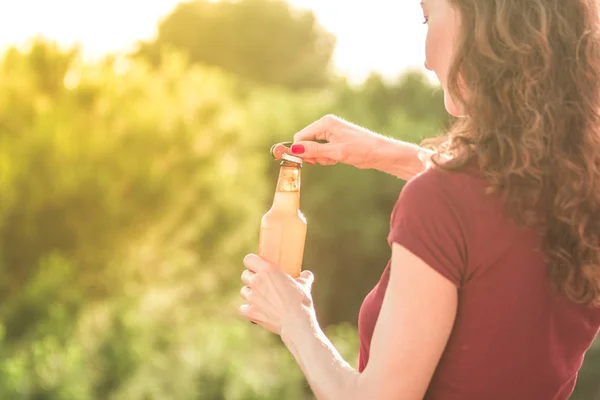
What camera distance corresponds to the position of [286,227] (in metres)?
1.57

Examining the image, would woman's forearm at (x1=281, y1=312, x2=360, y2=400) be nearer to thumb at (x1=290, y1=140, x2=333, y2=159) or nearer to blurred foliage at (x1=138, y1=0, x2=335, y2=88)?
thumb at (x1=290, y1=140, x2=333, y2=159)

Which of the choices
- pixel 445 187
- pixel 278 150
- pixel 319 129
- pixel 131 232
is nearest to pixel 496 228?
pixel 445 187

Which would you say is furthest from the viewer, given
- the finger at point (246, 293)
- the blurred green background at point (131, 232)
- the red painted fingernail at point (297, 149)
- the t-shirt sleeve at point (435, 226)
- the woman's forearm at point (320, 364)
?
the blurred green background at point (131, 232)

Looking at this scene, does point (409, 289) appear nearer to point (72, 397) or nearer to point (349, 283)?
point (72, 397)

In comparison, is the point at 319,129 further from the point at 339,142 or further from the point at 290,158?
the point at 290,158

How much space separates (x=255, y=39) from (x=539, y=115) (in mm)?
28198

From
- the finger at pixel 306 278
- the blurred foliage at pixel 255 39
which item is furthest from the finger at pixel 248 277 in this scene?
the blurred foliage at pixel 255 39

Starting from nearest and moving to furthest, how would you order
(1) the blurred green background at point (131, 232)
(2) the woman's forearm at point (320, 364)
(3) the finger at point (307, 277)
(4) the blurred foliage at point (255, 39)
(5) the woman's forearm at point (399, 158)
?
(2) the woman's forearm at point (320, 364), (3) the finger at point (307, 277), (5) the woman's forearm at point (399, 158), (1) the blurred green background at point (131, 232), (4) the blurred foliage at point (255, 39)

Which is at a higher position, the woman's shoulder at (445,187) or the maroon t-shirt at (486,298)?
the woman's shoulder at (445,187)

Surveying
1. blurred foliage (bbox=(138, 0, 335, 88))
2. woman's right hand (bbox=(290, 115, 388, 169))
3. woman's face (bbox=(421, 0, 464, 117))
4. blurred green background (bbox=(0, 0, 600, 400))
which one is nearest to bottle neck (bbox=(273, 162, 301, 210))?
woman's right hand (bbox=(290, 115, 388, 169))

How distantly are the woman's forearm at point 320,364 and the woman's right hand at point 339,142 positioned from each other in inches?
19.0

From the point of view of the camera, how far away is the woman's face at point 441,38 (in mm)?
1241

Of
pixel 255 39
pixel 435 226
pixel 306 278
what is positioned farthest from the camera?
pixel 255 39

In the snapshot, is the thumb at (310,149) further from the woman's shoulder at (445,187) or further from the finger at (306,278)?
the woman's shoulder at (445,187)
